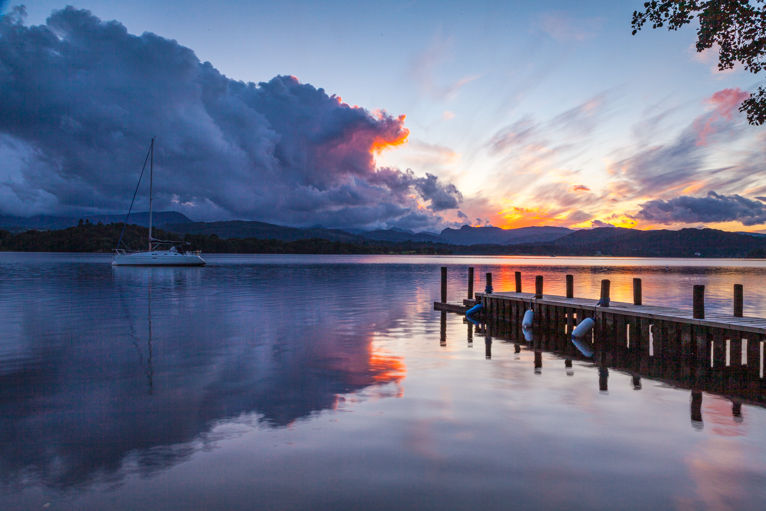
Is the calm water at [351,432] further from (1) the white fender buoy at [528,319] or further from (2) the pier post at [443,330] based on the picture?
(1) the white fender buoy at [528,319]

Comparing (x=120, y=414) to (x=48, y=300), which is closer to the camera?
(x=120, y=414)

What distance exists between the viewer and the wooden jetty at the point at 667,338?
13367mm

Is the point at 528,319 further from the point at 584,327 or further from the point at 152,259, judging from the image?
the point at 152,259

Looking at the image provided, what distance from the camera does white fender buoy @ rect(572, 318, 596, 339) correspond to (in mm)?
19359

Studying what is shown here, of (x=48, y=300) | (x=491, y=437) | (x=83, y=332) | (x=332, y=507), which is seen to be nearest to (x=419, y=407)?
(x=491, y=437)

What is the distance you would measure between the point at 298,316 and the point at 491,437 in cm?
1974

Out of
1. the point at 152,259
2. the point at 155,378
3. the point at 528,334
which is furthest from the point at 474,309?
the point at 152,259

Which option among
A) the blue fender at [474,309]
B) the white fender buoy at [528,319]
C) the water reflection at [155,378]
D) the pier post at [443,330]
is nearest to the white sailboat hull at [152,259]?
the water reflection at [155,378]

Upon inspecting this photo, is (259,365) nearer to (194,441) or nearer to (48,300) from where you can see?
(194,441)

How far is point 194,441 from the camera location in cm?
827

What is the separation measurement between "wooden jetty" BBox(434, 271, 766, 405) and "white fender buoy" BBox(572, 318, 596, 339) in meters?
0.22

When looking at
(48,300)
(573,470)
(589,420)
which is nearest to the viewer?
(573,470)

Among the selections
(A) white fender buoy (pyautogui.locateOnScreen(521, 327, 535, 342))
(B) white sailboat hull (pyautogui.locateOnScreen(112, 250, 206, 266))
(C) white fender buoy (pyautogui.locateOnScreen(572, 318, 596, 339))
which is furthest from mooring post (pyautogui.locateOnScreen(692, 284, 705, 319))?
(B) white sailboat hull (pyautogui.locateOnScreen(112, 250, 206, 266))

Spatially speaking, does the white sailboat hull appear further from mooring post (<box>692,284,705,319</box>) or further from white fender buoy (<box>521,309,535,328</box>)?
mooring post (<box>692,284,705,319</box>)
